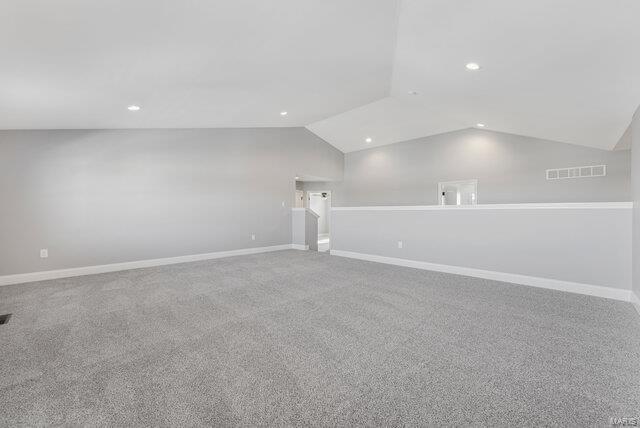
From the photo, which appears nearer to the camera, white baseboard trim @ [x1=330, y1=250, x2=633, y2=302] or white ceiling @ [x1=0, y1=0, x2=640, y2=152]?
white ceiling @ [x1=0, y1=0, x2=640, y2=152]

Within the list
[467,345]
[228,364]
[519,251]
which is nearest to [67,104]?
[228,364]

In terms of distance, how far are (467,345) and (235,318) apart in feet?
6.69

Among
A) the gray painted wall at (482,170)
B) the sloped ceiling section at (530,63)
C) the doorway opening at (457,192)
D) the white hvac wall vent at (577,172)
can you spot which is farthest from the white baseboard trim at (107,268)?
the white hvac wall vent at (577,172)

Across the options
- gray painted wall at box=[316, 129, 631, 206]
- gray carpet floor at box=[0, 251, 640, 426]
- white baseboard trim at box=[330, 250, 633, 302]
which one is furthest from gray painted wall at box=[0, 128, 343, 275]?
white baseboard trim at box=[330, 250, 633, 302]

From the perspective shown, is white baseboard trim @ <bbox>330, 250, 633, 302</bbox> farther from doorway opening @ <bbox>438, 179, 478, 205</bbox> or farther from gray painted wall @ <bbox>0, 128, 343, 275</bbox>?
gray painted wall @ <bbox>0, 128, 343, 275</bbox>

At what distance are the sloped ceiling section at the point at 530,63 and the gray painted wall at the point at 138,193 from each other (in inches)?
146

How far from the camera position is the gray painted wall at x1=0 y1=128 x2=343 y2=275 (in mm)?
4582

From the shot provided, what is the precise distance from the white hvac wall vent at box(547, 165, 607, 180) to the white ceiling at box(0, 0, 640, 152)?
74 cm

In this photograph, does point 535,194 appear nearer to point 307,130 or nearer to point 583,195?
point 583,195

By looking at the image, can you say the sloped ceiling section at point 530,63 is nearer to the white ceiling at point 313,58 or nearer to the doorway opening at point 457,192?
the white ceiling at point 313,58

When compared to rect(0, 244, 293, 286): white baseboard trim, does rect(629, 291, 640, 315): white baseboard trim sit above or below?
above

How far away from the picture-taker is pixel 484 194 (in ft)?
23.0

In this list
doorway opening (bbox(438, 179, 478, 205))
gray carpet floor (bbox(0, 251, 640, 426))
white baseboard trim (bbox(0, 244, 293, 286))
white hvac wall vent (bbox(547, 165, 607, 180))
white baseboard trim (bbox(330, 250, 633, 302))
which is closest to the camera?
gray carpet floor (bbox(0, 251, 640, 426))

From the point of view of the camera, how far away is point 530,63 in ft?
9.80
